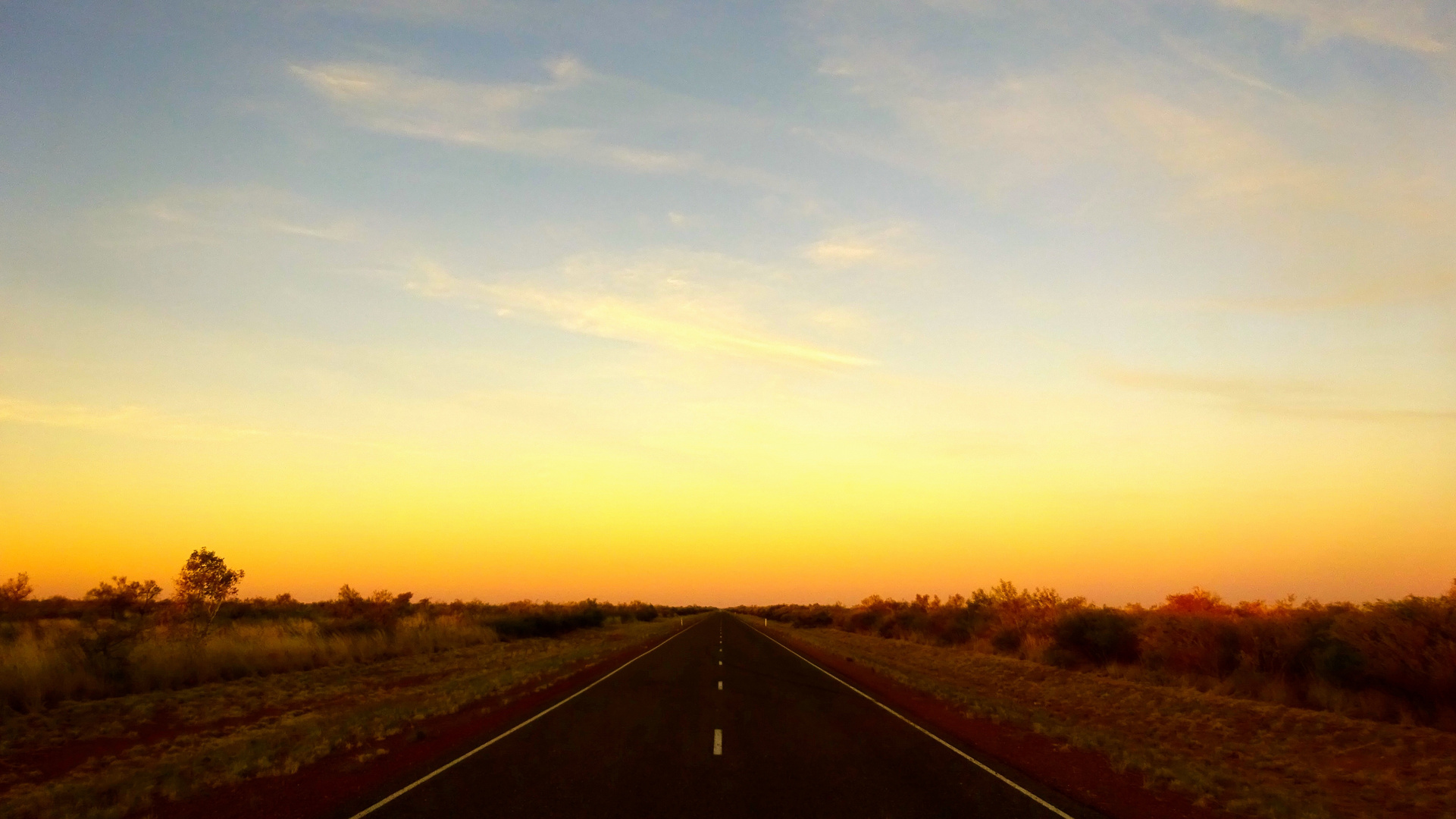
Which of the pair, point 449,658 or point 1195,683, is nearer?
point 1195,683

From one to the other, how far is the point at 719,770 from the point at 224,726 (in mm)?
11829

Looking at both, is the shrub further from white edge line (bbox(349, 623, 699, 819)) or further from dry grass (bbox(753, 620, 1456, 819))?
white edge line (bbox(349, 623, 699, 819))

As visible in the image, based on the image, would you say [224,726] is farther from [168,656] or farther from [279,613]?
[279,613]

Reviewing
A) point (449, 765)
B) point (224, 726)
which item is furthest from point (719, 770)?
point (224, 726)

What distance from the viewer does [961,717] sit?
18031mm

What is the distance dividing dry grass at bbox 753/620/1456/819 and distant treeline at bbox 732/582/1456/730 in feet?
3.50

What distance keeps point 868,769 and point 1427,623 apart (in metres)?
14.2

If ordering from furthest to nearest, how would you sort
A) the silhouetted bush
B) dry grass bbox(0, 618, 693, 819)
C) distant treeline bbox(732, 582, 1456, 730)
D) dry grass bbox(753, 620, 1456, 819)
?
the silhouetted bush, distant treeline bbox(732, 582, 1456, 730), dry grass bbox(753, 620, 1456, 819), dry grass bbox(0, 618, 693, 819)

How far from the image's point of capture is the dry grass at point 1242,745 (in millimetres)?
11148

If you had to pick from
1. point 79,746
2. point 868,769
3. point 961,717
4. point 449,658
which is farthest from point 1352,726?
point 449,658

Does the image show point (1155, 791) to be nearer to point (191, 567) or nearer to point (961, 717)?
point (961, 717)

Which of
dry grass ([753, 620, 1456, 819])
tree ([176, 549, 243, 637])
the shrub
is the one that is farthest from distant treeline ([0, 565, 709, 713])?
the shrub

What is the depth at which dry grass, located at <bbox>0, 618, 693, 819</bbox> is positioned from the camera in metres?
10.8

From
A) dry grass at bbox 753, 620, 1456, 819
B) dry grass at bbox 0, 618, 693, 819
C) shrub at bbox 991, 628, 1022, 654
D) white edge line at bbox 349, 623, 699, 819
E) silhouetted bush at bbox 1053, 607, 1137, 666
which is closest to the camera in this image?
white edge line at bbox 349, 623, 699, 819
